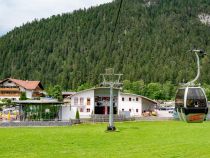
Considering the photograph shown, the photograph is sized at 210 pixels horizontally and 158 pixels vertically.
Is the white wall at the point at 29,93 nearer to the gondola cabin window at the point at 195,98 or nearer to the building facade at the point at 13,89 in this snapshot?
the building facade at the point at 13,89

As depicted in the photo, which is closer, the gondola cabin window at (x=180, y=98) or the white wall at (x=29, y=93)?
the gondola cabin window at (x=180, y=98)

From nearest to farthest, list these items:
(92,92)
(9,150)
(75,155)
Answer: (75,155)
(9,150)
(92,92)

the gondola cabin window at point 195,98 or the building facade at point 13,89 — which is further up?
the building facade at point 13,89

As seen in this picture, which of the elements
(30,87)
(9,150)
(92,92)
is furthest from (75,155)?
(30,87)

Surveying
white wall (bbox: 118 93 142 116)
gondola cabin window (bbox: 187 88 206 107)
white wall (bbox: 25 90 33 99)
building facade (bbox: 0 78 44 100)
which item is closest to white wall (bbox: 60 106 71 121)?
white wall (bbox: 118 93 142 116)

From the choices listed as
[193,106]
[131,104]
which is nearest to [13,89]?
[131,104]

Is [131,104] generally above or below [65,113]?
above

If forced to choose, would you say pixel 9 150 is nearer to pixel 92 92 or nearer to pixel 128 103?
pixel 92 92

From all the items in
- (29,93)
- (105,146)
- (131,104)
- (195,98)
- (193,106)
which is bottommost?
(105,146)

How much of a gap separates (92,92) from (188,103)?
71927 millimetres

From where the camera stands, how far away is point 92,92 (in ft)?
275

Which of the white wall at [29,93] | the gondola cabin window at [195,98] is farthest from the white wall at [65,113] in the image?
the white wall at [29,93]

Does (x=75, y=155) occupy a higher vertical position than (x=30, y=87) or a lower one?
lower

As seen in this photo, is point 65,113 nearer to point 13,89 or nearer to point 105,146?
point 105,146
